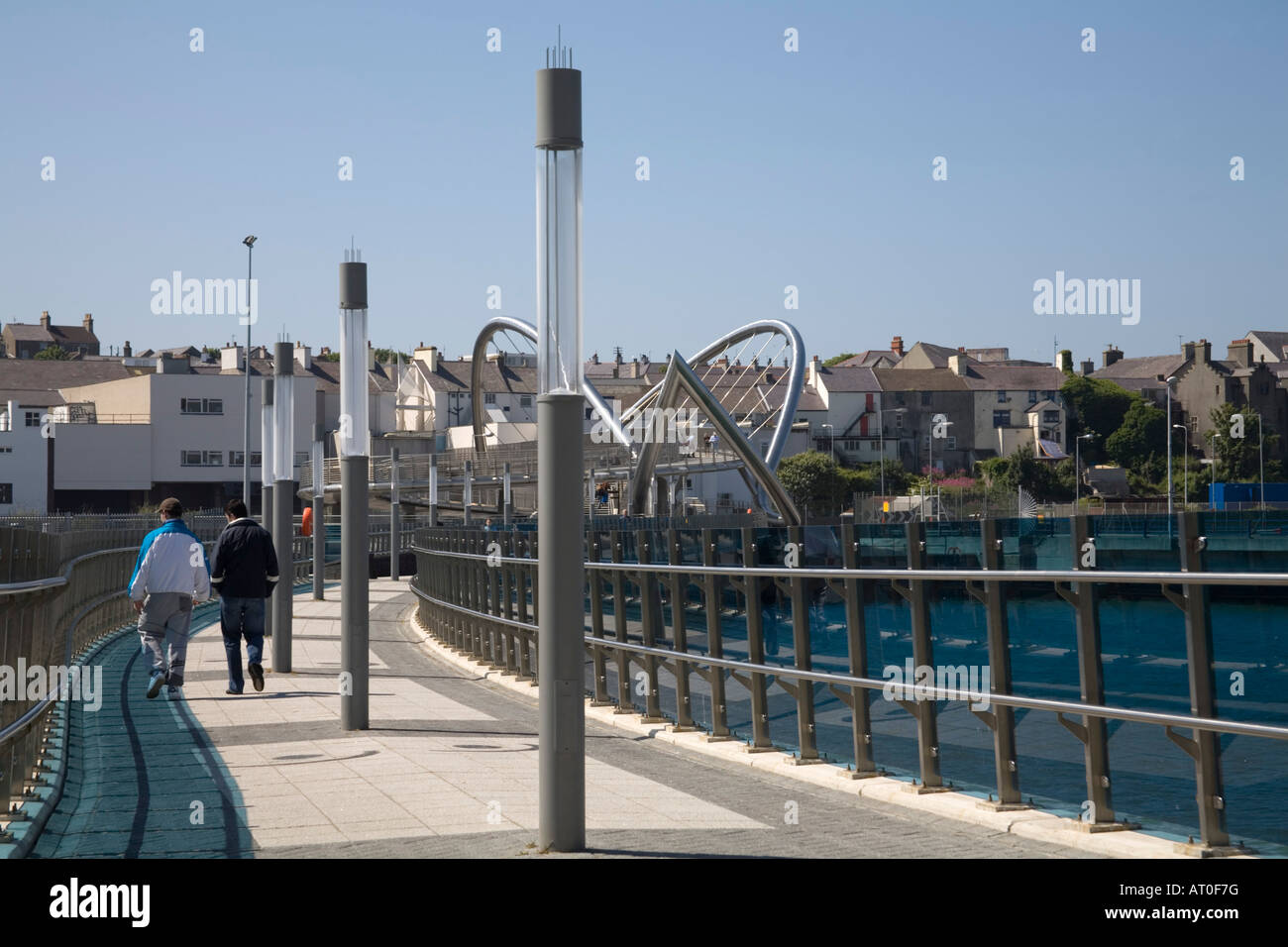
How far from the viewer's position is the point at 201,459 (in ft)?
289

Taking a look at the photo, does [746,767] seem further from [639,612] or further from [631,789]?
[639,612]

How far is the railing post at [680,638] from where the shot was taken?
1135 centimetres

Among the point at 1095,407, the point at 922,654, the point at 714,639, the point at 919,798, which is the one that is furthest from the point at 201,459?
the point at 1095,407

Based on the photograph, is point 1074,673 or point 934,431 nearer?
Answer: point 1074,673

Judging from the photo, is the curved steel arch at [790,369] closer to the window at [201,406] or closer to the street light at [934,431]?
the window at [201,406]

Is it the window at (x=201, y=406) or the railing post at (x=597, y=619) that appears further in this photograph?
the window at (x=201, y=406)

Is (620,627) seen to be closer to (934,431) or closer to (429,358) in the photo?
(429,358)

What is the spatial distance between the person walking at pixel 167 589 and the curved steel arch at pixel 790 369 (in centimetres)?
4777

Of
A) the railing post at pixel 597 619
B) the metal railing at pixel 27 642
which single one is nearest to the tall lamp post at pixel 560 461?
the metal railing at pixel 27 642

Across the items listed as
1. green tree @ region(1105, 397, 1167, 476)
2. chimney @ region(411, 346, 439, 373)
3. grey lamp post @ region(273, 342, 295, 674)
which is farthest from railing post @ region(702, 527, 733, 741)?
green tree @ region(1105, 397, 1167, 476)

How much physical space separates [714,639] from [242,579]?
5.62 m

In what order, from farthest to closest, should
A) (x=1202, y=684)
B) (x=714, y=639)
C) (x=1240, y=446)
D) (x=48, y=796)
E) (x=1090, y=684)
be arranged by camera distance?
1. (x=1240, y=446)
2. (x=714, y=639)
3. (x=48, y=796)
4. (x=1090, y=684)
5. (x=1202, y=684)

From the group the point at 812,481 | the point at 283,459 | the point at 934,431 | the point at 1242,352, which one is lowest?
the point at 812,481
